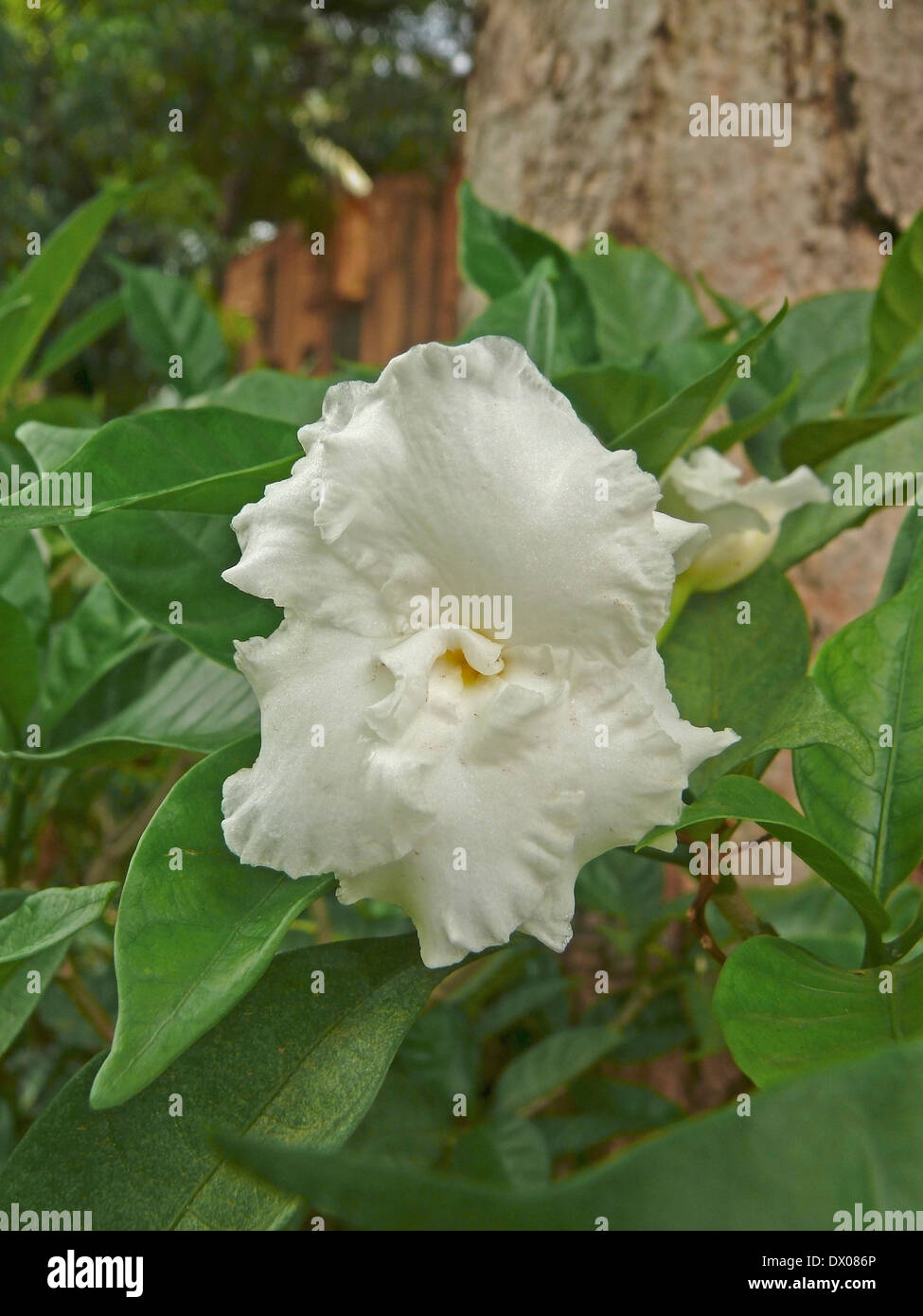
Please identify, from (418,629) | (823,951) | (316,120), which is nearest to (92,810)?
(823,951)

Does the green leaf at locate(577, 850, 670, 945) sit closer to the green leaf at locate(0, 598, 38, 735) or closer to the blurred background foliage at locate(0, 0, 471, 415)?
the green leaf at locate(0, 598, 38, 735)

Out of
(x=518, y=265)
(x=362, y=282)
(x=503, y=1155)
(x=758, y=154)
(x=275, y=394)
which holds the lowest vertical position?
(x=503, y=1155)

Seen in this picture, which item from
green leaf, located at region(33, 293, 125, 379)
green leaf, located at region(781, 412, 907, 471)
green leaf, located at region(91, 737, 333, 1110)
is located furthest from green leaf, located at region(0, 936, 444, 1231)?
green leaf, located at region(33, 293, 125, 379)

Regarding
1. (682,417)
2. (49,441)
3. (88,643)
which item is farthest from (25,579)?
(682,417)

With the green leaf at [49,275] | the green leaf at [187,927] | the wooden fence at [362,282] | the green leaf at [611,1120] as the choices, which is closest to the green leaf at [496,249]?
the green leaf at [49,275]

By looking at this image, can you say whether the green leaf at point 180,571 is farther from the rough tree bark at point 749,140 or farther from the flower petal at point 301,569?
the rough tree bark at point 749,140

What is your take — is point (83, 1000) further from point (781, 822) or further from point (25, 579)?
point (781, 822)
